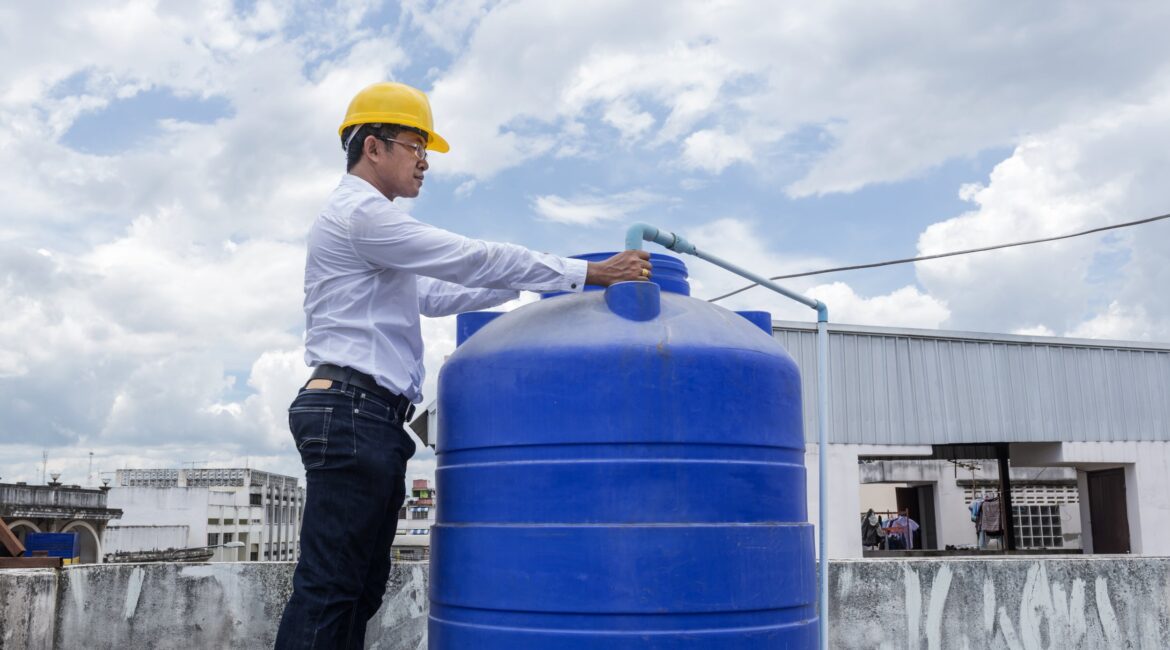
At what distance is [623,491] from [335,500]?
69cm

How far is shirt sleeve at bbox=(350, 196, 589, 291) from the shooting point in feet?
8.11

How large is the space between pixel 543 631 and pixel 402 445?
60 cm

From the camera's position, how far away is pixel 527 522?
2357mm

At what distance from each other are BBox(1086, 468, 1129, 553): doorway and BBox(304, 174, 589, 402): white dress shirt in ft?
66.1

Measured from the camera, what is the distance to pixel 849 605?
425cm

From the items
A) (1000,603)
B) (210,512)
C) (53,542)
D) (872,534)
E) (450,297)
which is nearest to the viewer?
(450,297)

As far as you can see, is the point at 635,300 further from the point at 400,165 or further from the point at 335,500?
the point at 335,500

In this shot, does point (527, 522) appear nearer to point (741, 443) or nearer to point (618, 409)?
point (618, 409)

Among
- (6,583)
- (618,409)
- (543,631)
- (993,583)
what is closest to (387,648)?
(6,583)

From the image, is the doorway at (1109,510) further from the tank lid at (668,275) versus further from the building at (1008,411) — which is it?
the tank lid at (668,275)

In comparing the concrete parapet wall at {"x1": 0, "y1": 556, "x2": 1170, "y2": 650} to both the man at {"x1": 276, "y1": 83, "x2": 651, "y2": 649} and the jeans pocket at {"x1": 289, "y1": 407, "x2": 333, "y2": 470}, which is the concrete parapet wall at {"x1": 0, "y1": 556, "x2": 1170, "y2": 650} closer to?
the man at {"x1": 276, "y1": 83, "x2": 651, "y2": 649}

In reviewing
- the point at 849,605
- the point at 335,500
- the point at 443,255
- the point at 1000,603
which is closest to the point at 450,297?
the point at 443,255

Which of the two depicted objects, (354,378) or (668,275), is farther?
(668,275)

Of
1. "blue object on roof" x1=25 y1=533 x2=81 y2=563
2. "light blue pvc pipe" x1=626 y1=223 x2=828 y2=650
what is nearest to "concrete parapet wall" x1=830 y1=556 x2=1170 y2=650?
"light blue pvc pipe" x1=626 y1=223 x2=828 y2=650
